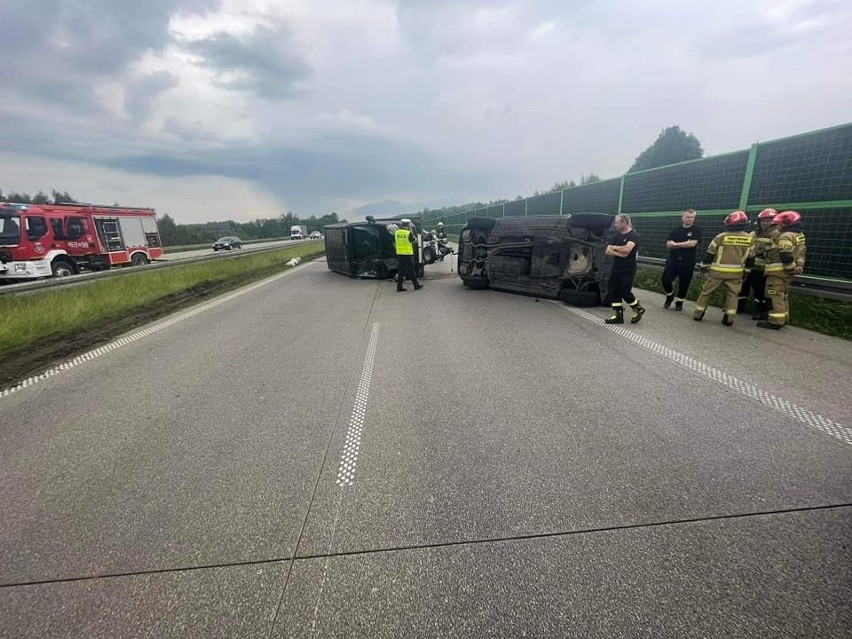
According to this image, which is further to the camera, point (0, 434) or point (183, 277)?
point (183, 277)

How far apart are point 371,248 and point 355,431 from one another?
32.1 feet

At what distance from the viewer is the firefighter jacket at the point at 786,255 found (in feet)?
16.6

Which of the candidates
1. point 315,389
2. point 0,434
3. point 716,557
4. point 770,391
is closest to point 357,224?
point 315,389

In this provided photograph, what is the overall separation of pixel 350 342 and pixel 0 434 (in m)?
3.45

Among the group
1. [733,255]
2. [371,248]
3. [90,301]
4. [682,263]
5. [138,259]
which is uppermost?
[733,255]

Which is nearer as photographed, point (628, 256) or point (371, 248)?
point (628, 256)

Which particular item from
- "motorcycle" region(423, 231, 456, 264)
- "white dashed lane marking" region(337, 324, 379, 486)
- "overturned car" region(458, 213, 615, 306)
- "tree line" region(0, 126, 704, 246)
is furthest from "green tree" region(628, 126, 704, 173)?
"white dashed lane marking" region(337, 324, 379, 486)

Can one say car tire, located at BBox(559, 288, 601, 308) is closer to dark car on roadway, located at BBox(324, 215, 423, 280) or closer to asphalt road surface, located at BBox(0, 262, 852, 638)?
asphalt road surface, located at BBox(0, 262, 852, 638)

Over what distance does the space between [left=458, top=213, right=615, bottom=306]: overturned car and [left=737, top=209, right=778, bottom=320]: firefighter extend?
207 centimetres

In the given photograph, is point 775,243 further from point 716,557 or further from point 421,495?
point 421,495

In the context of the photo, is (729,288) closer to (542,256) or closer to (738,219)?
(738,219)

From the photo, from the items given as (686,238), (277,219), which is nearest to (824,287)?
(686,238)

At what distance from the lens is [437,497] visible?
7.47 ft

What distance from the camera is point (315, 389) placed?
3.86 meters
